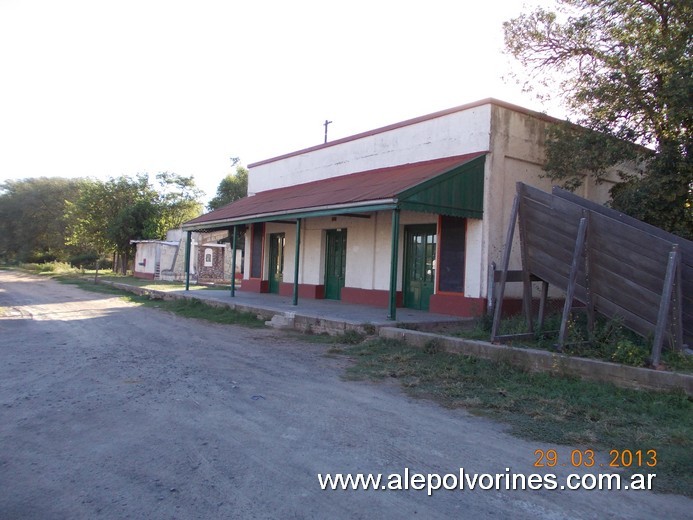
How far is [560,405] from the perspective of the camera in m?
6.09

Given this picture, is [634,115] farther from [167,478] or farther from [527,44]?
[167,478]

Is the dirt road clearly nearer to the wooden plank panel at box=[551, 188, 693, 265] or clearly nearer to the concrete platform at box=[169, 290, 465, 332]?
the concrete platform at box=[169, 290, 465, 332]

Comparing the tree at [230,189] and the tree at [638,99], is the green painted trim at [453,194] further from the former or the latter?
the tree at [230,189]

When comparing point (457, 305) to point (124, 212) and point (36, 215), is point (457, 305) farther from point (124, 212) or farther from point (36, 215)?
point (36, 215)

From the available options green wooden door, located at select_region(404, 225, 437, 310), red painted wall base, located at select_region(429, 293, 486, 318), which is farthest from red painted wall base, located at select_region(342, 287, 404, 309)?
red painted wall base, located at select_region(429, 293, 486, 318)

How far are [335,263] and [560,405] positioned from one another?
12.0 metres

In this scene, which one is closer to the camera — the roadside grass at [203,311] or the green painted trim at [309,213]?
the green painted trim at [309,213]

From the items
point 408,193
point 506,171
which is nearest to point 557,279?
point 408,193

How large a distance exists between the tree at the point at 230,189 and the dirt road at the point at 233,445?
37.0 m

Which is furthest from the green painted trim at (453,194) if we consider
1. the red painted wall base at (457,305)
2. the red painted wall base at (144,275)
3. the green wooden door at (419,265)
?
the red painted wall base at (144,275)

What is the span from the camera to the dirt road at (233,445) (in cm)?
363

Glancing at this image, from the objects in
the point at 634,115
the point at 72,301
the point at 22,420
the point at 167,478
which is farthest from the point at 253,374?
the point at 72,301

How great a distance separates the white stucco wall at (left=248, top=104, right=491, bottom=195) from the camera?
12.9 meters

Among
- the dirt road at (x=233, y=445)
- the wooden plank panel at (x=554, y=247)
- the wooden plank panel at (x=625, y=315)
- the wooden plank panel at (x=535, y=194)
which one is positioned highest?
the wooden plank panel at (x=535, y=194)
